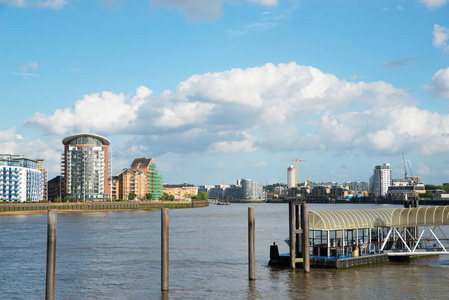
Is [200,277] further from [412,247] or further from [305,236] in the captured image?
[412,247]

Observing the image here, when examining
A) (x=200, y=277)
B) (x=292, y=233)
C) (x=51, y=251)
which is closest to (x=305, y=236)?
(x=292, y=233)

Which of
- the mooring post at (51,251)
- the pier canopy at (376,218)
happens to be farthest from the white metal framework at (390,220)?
the mooring post at (51,251)

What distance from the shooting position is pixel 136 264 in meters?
57.4

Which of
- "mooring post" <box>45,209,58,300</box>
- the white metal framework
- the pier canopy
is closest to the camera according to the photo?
"mooring post" <box>45,209,58,300</box>

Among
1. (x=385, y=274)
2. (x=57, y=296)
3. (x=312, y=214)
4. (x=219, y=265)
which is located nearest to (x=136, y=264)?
(x=219, y=265)

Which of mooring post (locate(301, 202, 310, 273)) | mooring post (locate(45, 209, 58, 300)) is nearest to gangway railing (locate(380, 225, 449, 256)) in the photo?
mooring post (locate(301, 202, 310, 273))

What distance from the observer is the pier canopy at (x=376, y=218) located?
159 feet

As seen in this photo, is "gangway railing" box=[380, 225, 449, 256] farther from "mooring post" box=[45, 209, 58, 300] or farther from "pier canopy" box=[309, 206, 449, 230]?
"mooring post" box=[45, 209, 58, 300]

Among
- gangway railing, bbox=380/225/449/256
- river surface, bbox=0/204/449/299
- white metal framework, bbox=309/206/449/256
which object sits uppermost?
white metal framework, bbox=309/206/449/256

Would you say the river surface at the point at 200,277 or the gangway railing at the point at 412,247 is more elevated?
the gangway railing at the point at 412,247

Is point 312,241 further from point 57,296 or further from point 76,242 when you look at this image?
point 76,242

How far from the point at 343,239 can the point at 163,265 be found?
767 inches

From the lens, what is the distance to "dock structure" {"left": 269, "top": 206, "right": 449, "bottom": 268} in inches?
1896

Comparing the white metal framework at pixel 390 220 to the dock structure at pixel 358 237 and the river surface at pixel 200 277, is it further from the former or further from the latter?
the river surface at pixel 200 277
